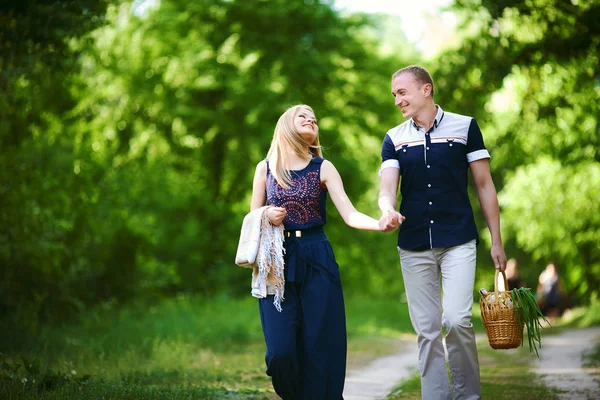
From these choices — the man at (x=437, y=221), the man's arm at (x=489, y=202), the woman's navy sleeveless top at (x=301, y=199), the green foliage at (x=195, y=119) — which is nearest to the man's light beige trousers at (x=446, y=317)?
the man at (x=437, y=221)

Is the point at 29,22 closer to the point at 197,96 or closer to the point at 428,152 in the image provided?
the point at 428,152

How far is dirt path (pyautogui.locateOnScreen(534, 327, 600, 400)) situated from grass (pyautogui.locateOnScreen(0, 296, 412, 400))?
2493 mm

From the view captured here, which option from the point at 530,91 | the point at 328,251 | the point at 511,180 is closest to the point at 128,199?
the point at 530,91

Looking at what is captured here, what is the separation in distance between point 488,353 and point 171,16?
44.5ft

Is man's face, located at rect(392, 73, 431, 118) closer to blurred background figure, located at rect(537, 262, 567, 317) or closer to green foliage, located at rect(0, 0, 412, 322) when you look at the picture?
green foliage, located at rect(0, 0, 412, 322)

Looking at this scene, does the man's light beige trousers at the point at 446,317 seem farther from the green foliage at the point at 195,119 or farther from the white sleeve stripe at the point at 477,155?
the green foliage at the point at 195,119

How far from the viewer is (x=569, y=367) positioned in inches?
392

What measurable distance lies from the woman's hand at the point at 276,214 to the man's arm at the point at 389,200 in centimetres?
67

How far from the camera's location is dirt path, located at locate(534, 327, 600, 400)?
749cm

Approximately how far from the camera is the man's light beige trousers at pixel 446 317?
5.37 m

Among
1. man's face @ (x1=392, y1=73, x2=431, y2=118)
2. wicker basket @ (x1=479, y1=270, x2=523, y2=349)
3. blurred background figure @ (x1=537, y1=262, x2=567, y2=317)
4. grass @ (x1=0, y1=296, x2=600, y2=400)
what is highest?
man's face @ (x1=392, y1=73, x2=431, y2=118)

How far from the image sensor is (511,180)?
21.8 metres

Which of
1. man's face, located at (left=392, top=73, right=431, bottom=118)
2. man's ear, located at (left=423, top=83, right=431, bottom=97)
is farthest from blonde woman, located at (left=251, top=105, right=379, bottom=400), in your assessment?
man's ear, located at (left=423, top=83, right=431, bottom=97)

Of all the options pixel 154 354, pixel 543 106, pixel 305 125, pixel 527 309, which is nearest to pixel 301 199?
pixel 305 125
